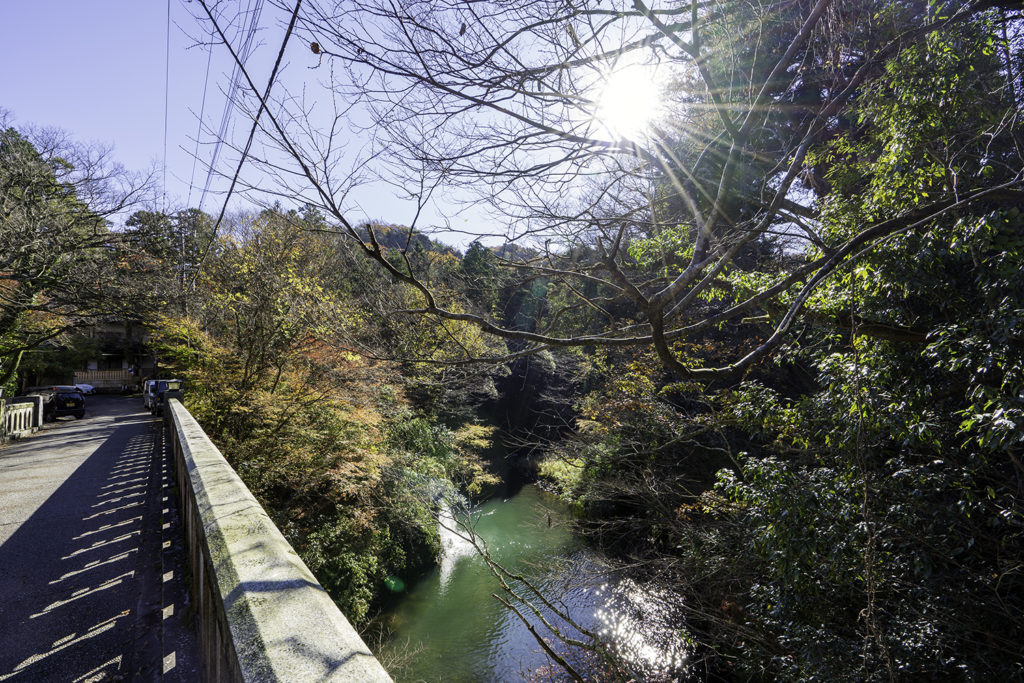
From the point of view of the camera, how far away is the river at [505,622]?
23.0ft

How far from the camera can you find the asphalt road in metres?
2.36

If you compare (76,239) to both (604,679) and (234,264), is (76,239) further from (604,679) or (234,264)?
(604,679)

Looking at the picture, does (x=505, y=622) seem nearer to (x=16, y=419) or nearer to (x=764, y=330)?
(x=764, y=330)

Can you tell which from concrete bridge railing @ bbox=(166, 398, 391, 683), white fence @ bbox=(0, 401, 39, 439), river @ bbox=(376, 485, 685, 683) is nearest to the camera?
concrete bridge railing @ bbox=(166, 398, 391, 683)

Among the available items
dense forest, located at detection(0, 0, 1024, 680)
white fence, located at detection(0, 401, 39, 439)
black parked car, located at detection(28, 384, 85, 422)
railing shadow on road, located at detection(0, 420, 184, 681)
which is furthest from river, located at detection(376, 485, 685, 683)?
black parked car, located at detection(28, 384, 85, 422)

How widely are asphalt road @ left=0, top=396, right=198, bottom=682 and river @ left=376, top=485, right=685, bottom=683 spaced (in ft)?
10.6

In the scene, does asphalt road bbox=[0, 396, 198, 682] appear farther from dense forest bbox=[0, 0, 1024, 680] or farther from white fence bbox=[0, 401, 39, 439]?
white fence bbox=[0, 401, 39, 439]

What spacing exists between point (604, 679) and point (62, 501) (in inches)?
254

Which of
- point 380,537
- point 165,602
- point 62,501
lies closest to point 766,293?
point 165,602

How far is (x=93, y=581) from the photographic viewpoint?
3.31 meters

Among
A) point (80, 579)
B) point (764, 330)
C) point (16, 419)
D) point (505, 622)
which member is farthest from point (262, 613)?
point (16, 419)

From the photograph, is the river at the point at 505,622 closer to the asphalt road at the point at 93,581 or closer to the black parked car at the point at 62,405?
the asphalt road at the point at 93,581

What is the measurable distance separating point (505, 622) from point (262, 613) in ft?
27.1

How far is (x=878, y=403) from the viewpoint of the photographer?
4562 mm
